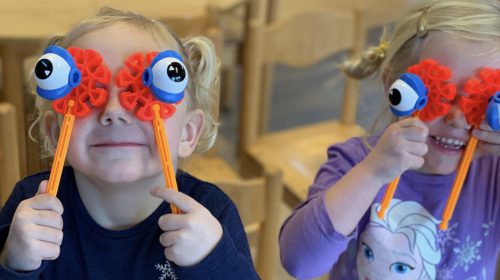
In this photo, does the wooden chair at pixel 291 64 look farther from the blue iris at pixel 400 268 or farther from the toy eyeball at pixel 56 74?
the toy eyeball at pixel 56 74

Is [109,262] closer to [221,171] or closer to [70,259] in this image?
[70,259]

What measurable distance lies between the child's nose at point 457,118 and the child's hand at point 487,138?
1 cm

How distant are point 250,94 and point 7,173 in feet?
2.46

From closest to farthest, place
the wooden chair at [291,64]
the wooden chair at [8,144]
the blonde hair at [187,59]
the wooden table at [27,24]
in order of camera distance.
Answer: the blonde hair at [187,59]
the wooden chair at [8,144]
the wooden chair at [291,64]
the wooden table at [27,24]

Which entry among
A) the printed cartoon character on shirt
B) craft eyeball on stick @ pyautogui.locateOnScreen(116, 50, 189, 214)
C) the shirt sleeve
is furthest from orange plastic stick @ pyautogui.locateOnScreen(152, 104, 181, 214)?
the printed cartoon character on shirt

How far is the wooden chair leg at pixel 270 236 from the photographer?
0.96m

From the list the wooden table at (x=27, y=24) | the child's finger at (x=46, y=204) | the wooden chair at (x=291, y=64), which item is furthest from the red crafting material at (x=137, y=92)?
the wooden table at (x=27, y=24)

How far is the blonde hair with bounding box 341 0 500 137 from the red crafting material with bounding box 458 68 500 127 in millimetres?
55

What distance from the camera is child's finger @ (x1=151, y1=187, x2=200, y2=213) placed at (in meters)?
0.57

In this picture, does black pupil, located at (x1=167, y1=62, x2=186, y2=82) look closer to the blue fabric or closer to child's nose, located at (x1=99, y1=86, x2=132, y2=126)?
child's nose, located at (x1=99, y1=86, x2=132, y2=126)

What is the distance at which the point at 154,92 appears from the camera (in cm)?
58

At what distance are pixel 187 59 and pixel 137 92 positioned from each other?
137 mm

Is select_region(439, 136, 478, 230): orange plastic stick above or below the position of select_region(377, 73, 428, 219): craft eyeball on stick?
below

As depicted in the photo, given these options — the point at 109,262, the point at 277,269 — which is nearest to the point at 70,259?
the point at 109,262
